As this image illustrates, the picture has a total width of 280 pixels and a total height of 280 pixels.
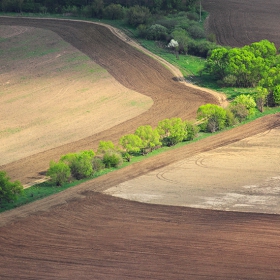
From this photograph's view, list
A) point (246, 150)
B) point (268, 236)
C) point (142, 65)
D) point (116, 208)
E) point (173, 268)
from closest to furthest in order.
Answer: point (173, 268)
point (268, 236)
point (116, 208)
point (246, 150)
point (142, 65)

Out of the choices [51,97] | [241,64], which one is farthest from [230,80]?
[51,97]

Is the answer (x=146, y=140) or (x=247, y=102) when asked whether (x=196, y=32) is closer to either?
(x=247, y=102)

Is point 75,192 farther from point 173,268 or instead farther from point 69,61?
point 69,61

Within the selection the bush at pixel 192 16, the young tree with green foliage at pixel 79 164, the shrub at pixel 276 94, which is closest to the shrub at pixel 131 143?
the young tree with green foliage at pixel 79 164

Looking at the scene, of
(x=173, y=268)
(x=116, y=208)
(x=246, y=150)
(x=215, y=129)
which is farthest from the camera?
(x=215, y=129)

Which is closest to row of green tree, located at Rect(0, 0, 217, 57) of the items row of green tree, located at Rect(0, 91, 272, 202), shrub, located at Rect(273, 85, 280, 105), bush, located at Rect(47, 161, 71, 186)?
shrub, located at Rect(273, 85, 280, 105)

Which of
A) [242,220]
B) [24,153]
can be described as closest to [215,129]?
[24,153]
